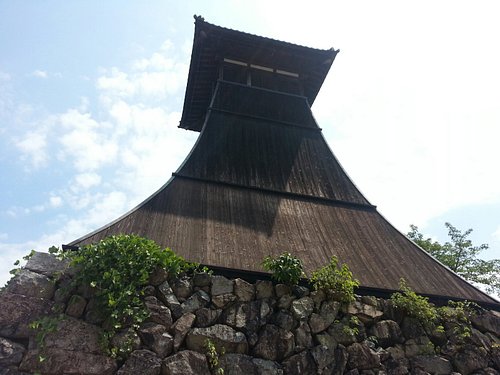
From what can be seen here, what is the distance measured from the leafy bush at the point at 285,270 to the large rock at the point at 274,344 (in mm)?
637

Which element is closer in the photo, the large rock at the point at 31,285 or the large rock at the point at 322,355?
the large rock at the point at 31,285

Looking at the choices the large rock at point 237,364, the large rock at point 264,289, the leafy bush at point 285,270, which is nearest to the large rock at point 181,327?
the large rock at point 237,364

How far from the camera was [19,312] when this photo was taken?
3.77 m

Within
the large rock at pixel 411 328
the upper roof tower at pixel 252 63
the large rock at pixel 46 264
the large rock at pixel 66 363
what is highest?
the upper roof tower at pixel 252 63

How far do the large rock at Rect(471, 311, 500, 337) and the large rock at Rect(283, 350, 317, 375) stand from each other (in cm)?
256

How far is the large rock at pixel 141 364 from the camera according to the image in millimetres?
3633

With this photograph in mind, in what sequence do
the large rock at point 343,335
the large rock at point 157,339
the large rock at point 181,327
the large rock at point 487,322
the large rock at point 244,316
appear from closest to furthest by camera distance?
the large rock at point 157,339
the large rock at point 181,327
the large rock at point 244,316
the large rock at point 343,335
the large rock at point 487,322

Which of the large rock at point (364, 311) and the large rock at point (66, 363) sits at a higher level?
the large rock at point (364, 311)

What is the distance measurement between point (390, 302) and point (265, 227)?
2.20 meters

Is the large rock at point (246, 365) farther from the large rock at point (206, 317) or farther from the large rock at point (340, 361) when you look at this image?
the large rock at point (340, 361)

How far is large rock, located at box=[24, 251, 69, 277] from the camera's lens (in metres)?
4.15

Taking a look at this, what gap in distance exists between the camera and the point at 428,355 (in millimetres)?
4512

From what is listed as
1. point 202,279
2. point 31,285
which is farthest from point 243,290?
point 31,285

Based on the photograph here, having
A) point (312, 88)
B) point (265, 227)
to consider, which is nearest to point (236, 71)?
point (312, 88)
